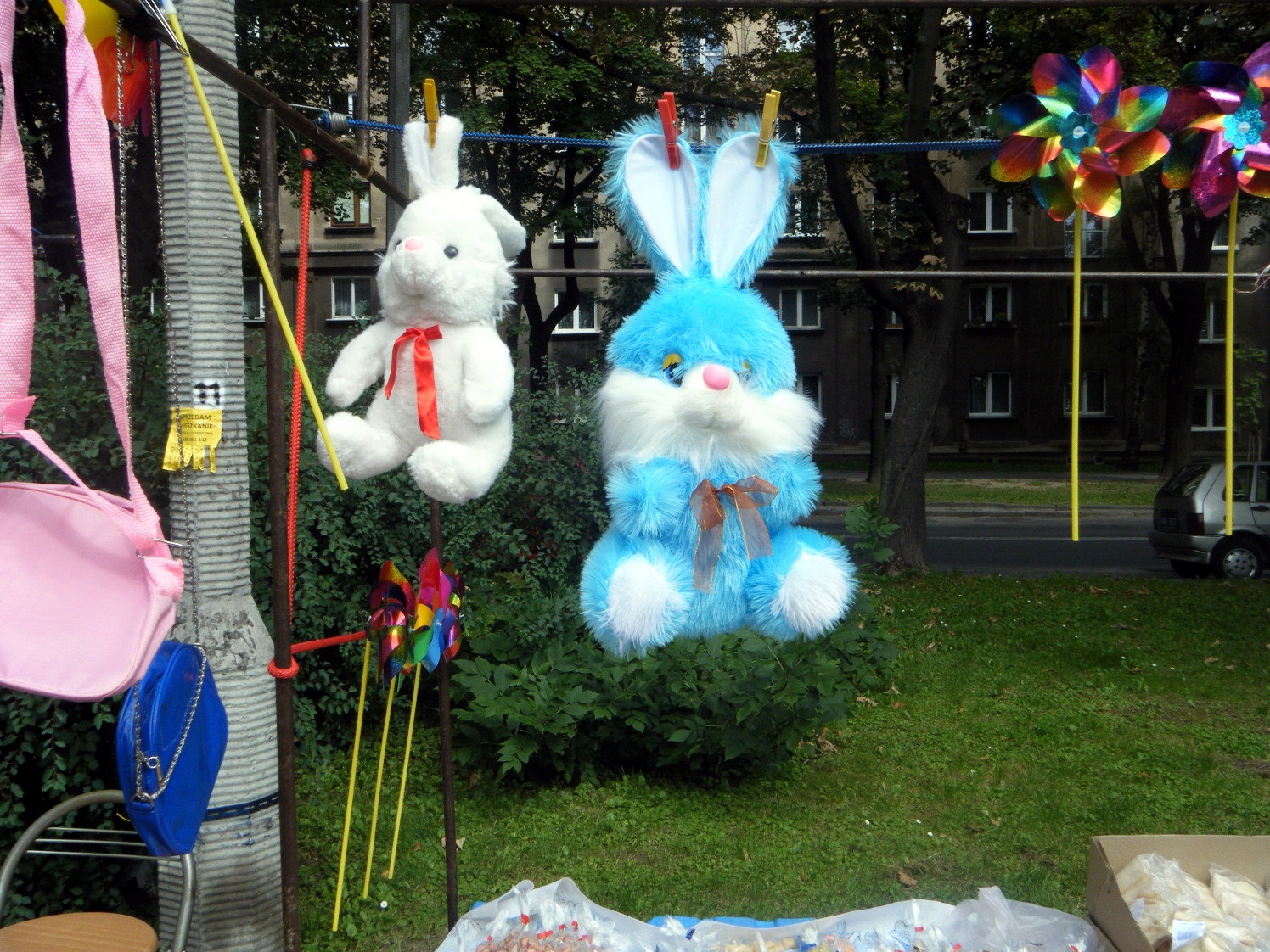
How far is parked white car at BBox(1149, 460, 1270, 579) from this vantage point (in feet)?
30.4

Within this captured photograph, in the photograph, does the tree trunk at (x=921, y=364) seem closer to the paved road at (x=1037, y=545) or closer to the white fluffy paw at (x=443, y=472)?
the paved road at (x=1037, y=545)

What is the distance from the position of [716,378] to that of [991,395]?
2318 cm

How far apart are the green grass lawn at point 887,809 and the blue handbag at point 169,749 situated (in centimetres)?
149

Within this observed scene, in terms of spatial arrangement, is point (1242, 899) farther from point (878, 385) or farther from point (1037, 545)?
point (878, 385)

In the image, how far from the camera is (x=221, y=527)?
8.68 feet

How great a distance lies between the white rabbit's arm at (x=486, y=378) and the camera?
217cm

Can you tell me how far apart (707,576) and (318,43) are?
782 cm

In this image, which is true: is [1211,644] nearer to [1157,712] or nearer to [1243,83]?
[1157,712]

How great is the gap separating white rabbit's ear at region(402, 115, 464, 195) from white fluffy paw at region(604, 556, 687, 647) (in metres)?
1.11

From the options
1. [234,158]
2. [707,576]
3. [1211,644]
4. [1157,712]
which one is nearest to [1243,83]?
[707,576]

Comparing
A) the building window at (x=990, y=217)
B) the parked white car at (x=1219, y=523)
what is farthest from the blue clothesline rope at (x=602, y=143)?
the building window at (x=990, y=217)

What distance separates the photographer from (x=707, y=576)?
2807 mm

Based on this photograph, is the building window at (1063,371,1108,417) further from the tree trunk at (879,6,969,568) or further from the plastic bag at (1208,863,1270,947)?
the plastic bag at (1208,863,1270,947)

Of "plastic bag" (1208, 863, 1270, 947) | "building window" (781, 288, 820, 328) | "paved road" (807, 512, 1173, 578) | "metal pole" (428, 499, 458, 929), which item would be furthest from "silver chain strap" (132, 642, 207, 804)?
"building window" (781, 288, 820, 328)
